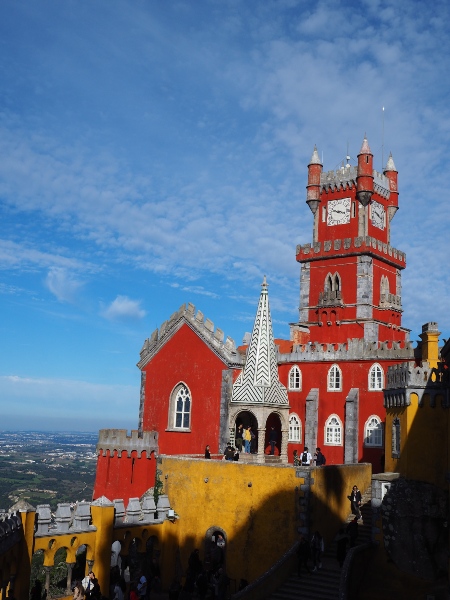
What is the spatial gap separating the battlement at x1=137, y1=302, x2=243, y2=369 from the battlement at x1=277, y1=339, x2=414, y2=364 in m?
3.72

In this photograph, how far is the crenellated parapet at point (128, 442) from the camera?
33531 mm

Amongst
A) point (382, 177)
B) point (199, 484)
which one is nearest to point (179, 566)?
point (199, 484)

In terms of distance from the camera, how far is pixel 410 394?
26.0 meters

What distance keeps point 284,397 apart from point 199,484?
5.97m

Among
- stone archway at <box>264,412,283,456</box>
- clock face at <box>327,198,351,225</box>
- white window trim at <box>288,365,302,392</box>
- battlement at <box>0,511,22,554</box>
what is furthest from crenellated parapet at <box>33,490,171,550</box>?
clock face at <box>327,198,351,225</box>

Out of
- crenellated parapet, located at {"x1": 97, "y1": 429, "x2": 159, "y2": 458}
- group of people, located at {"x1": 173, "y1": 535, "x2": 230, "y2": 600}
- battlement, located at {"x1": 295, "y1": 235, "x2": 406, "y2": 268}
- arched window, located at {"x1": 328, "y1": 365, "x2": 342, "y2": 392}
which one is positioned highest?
battlement, located at {"x1": 295, "y1": 235, "x2": 406, "y2": 268}

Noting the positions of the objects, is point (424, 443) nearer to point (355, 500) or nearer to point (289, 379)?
point (355, 500)

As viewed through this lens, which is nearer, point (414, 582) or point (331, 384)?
point (414, 582)

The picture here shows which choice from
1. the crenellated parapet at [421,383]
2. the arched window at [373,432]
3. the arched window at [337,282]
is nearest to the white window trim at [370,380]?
the arched window at [373,432]

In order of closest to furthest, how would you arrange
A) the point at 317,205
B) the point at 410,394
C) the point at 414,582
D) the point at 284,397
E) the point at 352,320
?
the point at 414,582
the point at 410,394
the point at 284,397
the point at 352,320
the point at 317,205

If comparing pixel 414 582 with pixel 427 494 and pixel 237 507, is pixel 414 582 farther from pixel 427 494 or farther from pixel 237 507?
pixel 237 507

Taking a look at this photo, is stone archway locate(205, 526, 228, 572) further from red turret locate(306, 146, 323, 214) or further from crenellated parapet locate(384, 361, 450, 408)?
red turret locate(306, 146, 323, 214)

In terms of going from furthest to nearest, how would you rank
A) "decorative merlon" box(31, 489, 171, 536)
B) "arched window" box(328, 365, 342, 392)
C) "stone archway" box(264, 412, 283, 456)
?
"arched window" box(328, 365, 342, 392) < "stone archway" box(264, 412, 283, 456) < "decorative merlon" box(31, 489, 171, 536)

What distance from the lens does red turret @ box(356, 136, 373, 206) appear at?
43.1 meters
